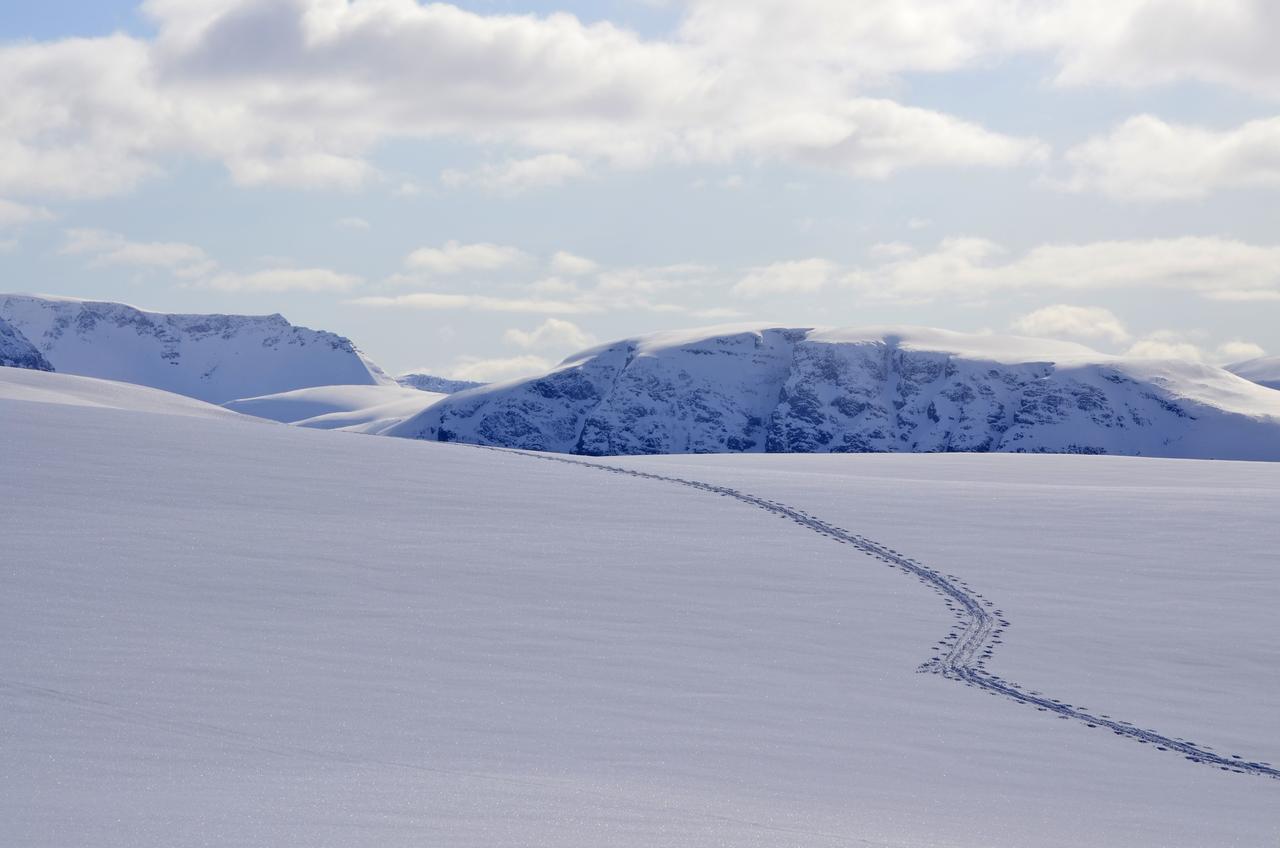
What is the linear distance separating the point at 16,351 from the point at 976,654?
6525 inches

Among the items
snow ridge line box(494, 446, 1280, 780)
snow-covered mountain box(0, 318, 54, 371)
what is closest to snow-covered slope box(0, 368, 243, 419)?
snow ridge line box(494, 446, 1280, 780)

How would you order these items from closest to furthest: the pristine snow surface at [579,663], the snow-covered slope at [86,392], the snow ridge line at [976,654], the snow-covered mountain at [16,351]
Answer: the pristine snow surface at [579,663], the snow ridge line at [976,654], the snow-covered slope at [86,392], the snow-covered mountain at [16,351]

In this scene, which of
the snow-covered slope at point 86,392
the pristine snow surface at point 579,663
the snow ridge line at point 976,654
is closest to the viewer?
the pristine snow surface at point 579,663

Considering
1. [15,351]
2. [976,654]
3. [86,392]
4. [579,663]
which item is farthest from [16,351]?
[976,654]

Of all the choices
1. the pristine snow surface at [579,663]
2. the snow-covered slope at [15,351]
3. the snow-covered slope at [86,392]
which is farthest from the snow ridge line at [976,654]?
the snow-covered slope at [15,351]

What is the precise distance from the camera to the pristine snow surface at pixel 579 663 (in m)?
10.9

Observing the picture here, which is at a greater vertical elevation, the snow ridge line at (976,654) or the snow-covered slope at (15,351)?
the snow-covered slope at (15,351)

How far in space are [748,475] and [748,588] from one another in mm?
13723

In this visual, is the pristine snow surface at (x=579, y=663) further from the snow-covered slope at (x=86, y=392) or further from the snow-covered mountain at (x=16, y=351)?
the snow-covered mountain at (x=16, y=351)

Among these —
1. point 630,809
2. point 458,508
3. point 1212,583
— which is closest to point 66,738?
point 630,809

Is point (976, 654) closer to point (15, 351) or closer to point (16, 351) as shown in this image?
point (15, 351)

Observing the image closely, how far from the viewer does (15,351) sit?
161 m

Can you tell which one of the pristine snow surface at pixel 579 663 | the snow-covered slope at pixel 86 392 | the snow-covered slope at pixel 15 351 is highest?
the snow-covered slope at pixel 15 351

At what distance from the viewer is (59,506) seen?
2112 cm
